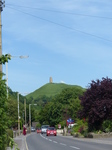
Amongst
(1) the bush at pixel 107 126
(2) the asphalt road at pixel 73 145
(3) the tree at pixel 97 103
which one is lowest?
(2) the asphalt road at pixel 73 145

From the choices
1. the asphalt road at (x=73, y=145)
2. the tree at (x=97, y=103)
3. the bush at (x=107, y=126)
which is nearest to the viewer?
the asphalt road at (x=73, y=145)

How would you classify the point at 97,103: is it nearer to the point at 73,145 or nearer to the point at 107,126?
the point at 107,126

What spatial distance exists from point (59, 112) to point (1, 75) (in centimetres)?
9992

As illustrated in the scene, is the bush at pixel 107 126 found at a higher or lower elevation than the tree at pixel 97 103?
lower

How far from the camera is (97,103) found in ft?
147

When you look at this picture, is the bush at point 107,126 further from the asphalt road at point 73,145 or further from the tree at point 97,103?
the asphalt road at point 73,145

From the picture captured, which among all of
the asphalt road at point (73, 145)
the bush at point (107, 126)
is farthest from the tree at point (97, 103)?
the asphalt road at point (73, 145)

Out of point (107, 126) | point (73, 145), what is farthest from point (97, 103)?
point (73, 145)

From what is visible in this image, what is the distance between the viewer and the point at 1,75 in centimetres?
846

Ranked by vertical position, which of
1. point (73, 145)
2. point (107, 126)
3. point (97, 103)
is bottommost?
point (73, 145)

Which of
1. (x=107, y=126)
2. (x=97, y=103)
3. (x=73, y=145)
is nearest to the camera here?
(x=73, y=145)

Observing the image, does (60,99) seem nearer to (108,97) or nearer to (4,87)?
(108,97)

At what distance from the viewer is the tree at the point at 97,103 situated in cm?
4447

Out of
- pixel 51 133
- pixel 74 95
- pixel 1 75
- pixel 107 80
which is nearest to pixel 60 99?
pixel 74 95
